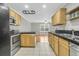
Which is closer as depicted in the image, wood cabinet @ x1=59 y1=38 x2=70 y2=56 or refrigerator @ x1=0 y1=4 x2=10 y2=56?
wood cabinet @ x1=59 y1=38 x2=70 y2=56

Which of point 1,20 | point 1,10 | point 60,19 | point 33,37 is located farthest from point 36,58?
point 33,37

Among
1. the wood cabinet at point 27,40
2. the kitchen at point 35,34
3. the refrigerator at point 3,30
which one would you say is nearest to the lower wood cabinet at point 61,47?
the kitchen at point 35,34

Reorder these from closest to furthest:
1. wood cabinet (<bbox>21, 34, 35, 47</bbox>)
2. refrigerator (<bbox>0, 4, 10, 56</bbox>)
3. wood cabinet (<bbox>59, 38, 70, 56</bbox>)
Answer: wood cabinet (<bbox>59, 38, 70, 56</bbox>) < refrigerator (<bbox>0, 4, 10, 56</bbox>) < wood cabinet (<bbox>21, 34, 35, 47</bbox>)

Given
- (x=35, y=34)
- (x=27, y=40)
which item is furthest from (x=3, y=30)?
(x=35, y=34)

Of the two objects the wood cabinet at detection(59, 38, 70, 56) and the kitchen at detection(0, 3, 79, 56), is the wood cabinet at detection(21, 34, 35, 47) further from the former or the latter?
the wood cabinet at detection(59, 38, 70, 56)

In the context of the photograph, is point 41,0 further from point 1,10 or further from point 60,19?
point 60,19

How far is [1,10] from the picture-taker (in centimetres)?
250

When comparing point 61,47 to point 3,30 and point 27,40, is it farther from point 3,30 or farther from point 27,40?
point 27,40

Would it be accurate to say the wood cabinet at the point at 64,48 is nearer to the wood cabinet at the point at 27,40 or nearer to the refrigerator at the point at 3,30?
the refrigerator at the point at 3,30

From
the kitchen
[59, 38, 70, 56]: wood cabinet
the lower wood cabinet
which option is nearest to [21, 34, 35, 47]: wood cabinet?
the kitchen

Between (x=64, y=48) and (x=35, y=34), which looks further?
(x=35, y=34)

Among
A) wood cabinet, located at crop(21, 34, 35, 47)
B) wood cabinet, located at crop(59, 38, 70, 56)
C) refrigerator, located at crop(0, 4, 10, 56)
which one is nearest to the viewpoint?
wood cabinet, located at crop(59, 38, 70, 56)

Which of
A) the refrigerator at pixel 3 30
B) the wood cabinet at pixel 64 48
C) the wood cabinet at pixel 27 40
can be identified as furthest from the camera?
the wood cabinet at pixel 27 40

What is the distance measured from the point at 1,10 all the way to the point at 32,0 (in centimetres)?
197
